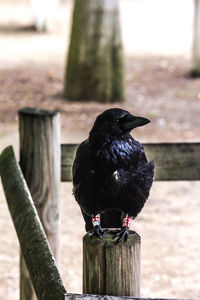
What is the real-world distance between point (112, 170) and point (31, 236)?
645 mm

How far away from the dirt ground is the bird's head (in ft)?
10.3

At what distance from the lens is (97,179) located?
81.0 inches

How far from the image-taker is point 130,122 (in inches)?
77.9

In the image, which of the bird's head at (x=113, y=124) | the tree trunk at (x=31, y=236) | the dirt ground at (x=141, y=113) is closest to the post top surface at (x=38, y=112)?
the tree trunk at (x=31, y=236)

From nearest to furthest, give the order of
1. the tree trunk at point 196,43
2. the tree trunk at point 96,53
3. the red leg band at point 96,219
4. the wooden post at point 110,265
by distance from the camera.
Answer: the wooden post at point 110,265, the red leg band at point 96,219, the tree trunk at point 96,53, the tree trunk at point 196,43

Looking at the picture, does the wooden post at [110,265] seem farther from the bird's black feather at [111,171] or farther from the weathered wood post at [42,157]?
the weathered wood post at [42,157]

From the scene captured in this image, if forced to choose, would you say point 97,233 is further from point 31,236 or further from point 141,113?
point 141,113

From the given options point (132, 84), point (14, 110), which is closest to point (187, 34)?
point (132, 84)

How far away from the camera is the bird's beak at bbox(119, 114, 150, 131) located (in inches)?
76.8

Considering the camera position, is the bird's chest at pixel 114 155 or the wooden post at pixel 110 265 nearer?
the wooden post at pixel 110 265

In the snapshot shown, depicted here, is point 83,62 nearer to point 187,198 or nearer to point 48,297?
point 187,198

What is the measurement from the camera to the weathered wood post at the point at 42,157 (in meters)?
3.21

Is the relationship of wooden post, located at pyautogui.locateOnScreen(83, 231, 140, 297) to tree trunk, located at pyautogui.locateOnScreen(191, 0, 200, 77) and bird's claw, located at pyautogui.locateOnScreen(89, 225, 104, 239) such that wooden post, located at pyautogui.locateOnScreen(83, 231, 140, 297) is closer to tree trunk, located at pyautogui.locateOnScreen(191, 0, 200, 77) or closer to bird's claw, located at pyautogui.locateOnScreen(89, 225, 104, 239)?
bird's claw, located at pyautogui.locateOnScreen(89, 225, 104, 239)

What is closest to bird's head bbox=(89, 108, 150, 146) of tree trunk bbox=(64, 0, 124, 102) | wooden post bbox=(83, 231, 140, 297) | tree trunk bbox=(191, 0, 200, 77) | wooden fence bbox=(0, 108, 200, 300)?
wooden post bbox=(83, 231, 140, 297)
